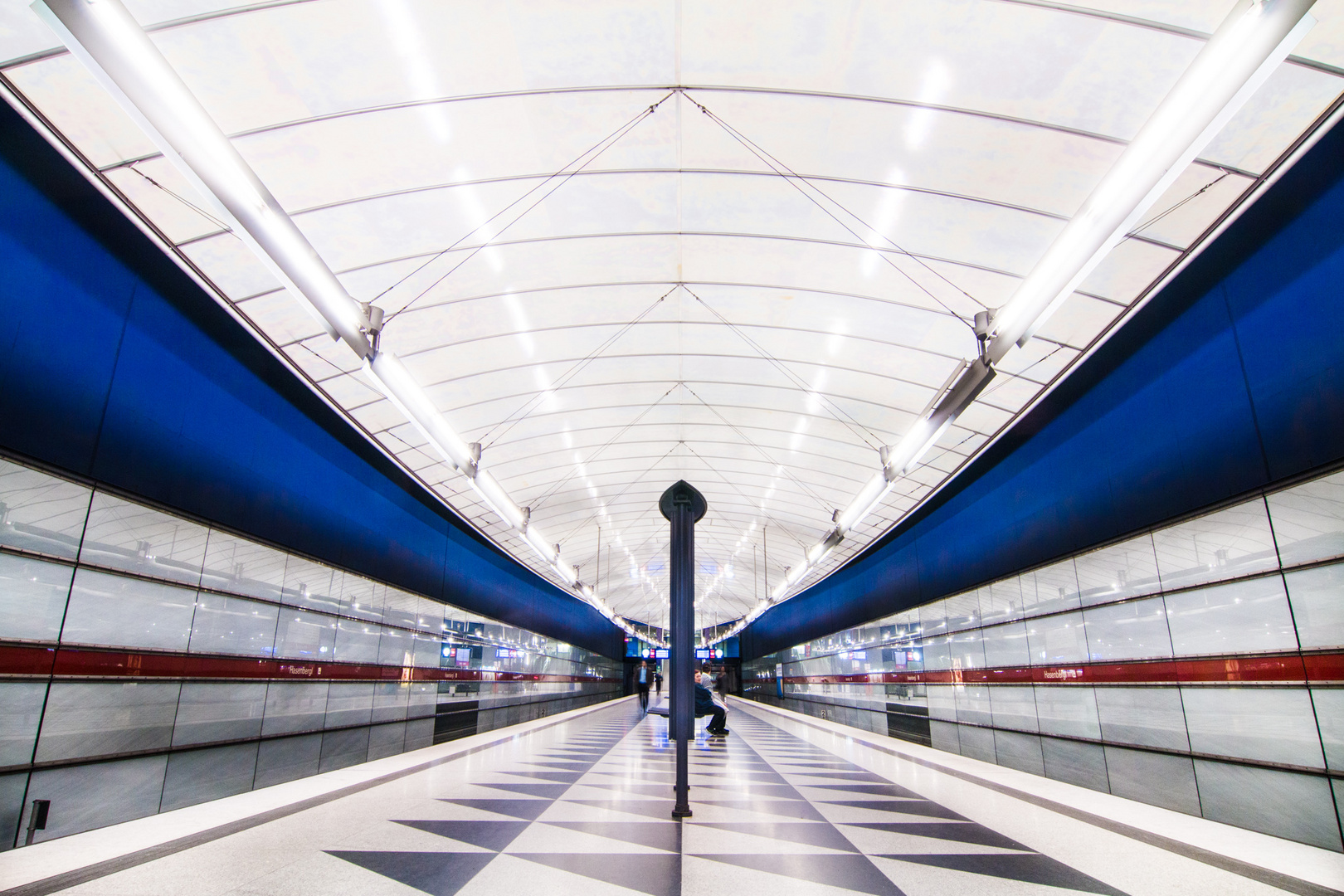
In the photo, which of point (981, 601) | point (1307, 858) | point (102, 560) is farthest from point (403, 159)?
point (981, 601)

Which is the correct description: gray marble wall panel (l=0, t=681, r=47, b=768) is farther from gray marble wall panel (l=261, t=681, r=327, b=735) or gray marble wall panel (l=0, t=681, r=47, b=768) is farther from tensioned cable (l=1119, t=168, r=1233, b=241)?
tensioned cable (l=1119, t=168, r=1233, b=241)

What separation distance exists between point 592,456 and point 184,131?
13538 millimetres

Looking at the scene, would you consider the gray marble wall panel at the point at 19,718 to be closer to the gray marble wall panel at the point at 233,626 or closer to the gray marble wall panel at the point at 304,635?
the gray marble wall panel at the point at 233,626

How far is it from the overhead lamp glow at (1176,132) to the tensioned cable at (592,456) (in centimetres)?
895

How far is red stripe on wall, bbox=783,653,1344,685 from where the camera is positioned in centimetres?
614

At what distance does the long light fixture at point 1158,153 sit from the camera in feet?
10.9

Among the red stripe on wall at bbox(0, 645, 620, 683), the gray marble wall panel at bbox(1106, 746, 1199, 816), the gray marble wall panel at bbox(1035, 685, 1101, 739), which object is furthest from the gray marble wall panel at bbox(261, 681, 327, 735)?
the gray marble wall panel at bbox(1035, 685, 1101, 739)

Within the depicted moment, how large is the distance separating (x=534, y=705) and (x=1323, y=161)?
1083 inches

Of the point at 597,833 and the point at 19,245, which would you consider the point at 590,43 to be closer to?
the point at 19,245

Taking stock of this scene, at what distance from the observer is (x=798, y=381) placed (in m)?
12.7

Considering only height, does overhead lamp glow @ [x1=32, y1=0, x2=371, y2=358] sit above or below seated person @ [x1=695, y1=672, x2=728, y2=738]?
above

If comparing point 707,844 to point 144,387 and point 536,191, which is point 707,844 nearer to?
point 536,191

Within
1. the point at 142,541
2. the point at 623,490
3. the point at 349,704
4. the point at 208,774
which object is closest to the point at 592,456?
the point at 623,490

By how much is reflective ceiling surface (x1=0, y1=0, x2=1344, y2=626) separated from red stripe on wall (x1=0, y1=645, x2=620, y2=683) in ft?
14.4
